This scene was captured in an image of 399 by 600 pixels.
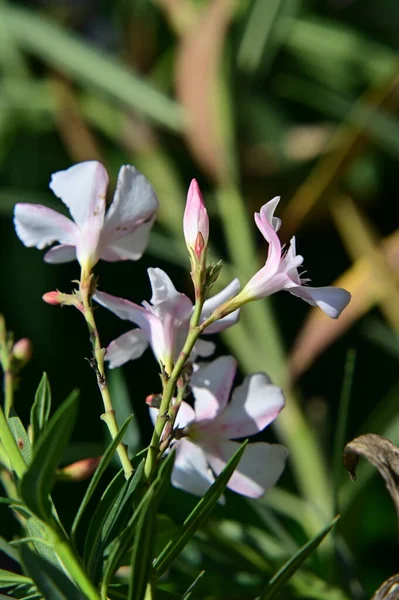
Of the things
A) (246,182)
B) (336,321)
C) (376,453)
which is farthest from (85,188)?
(246,182)

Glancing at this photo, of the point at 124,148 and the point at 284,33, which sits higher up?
the point at 284,33

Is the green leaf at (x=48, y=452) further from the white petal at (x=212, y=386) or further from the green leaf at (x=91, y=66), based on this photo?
the green leaf at (x=91, y=66)

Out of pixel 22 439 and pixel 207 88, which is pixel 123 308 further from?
pixel 207 88

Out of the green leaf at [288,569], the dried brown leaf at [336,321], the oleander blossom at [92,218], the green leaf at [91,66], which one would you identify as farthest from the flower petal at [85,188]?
the green leaf at [91,66]

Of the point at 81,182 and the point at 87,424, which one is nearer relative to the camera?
the point at 81,182

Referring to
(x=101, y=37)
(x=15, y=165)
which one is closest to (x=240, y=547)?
(x=15, y=165)

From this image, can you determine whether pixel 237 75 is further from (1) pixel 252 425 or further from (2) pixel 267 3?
(1) pixel 252 425
